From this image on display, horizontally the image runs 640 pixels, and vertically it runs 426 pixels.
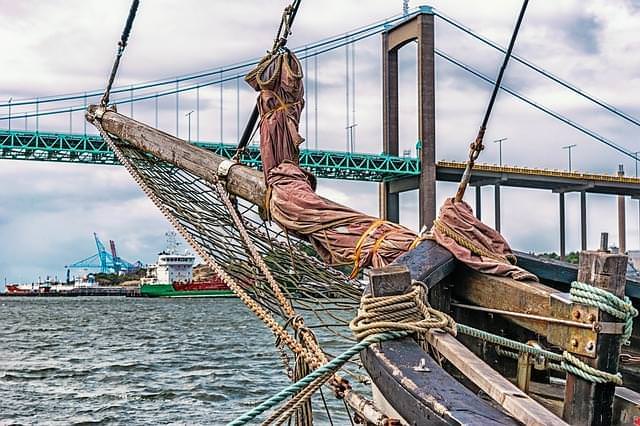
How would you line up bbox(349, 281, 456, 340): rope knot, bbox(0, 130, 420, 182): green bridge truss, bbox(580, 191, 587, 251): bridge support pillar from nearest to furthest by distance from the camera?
bbox(349, 281, 456, 340): rope knot < bbox(0, 130, 420, 182): green bridge truss < bbox(580, 191, 587, 251): bridge support pillar

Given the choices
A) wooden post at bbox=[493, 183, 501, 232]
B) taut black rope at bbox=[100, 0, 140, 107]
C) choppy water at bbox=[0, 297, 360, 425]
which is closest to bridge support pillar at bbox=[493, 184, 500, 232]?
wooden post at bbox=[493, 183, 501, 232]

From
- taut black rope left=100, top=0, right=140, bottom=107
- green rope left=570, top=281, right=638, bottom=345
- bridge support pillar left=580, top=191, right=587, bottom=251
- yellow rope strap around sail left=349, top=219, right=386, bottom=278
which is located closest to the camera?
green rope left=570, top=281, right=638, bottom=345

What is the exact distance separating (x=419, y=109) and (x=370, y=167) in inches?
131

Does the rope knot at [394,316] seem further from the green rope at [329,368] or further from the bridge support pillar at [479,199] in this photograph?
the bridge support pillar at [479,199]

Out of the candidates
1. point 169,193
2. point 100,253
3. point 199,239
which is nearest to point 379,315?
point 199,239

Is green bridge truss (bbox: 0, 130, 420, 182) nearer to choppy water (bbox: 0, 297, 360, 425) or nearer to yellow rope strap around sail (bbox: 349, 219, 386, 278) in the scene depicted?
choppy water (bbox: 0, 297, 360, 425)

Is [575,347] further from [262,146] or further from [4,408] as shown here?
[4,408]

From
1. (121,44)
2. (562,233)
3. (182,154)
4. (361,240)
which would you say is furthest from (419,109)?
(361,240)

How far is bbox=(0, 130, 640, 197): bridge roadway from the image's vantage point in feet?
102

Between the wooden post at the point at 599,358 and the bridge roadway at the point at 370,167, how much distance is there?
96.1ft

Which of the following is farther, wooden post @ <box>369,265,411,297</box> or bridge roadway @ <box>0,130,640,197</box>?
bridge roadway @ <box>0,130,640,197</box>

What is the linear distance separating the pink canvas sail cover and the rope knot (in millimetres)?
521

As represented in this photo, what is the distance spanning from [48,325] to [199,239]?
24119 mm

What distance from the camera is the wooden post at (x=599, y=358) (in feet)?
5.02
